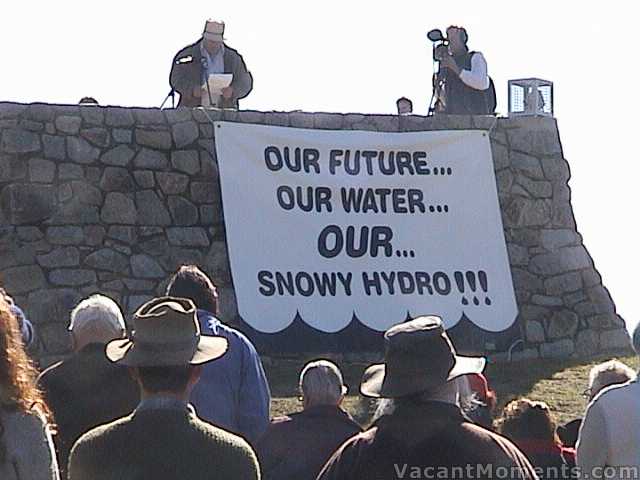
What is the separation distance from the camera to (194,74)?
12797mm

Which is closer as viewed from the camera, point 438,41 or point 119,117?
point 119,117

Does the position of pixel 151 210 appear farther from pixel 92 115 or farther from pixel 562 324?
pixel 562 324

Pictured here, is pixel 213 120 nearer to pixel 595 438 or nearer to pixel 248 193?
pixel 248 193

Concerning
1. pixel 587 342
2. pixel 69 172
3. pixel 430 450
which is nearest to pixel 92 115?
pixel 69 172

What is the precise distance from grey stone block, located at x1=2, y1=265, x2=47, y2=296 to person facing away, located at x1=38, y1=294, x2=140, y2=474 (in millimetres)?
5665

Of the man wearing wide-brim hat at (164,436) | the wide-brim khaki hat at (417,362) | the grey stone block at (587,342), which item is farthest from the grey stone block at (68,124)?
the wide-brim khaki hat at (417,362)

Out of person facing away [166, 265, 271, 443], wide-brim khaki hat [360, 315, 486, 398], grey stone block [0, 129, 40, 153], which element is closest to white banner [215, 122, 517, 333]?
grey stone block [0, 129, 40, 153]

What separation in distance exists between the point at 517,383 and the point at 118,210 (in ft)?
11.7

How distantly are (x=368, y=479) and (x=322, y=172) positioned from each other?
8.35m

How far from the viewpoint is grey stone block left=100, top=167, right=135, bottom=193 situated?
11.9 m

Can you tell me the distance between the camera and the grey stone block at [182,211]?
39.7 ft

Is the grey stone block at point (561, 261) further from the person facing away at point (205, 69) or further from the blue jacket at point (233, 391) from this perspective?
the blue jacket at point (233, 391)

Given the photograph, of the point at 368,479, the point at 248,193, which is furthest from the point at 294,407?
the point at 368,479

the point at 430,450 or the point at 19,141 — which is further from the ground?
the point at 19,141
